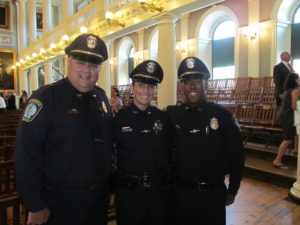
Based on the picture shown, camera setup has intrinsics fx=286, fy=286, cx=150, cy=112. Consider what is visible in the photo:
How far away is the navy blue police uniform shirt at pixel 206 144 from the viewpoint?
1.95m

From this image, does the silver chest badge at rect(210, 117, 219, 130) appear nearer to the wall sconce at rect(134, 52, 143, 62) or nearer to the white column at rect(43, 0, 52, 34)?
the wall sconce at rect(134, 52, 143, 62)

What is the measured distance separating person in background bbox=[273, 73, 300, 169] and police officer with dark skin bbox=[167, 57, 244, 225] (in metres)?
3.23

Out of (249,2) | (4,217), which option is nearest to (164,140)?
(4,217)

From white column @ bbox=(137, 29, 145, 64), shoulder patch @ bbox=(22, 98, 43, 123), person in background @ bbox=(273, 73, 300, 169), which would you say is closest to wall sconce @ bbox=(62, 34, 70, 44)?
white column @ bbox=(137, 29, 145, 64)

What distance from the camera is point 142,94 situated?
196cm

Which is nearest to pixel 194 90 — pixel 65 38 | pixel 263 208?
pixel 263 208

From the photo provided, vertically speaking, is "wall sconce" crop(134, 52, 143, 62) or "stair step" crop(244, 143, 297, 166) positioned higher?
"wall sconce" crop(134, 52, 143, 62)

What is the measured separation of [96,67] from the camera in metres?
1.76

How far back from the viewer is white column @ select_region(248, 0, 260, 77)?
10.3 m

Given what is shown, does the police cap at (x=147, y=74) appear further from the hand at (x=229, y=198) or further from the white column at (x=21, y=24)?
the white column at (x=21, y=24)

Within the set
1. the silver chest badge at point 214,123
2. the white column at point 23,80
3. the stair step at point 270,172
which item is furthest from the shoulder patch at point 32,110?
the white column at point 23,80

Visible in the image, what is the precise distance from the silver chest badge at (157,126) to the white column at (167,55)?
15.7ft

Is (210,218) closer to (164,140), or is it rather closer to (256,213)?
(164,140)

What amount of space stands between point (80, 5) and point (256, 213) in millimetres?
21219
